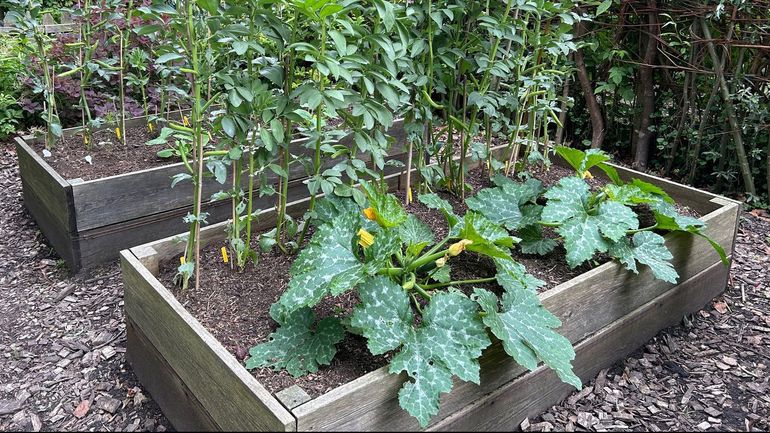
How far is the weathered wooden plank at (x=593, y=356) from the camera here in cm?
186

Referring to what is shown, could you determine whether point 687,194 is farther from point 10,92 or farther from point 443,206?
point 10,92

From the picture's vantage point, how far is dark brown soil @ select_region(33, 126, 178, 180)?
10.3 ft

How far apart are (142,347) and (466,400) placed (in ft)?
3.65

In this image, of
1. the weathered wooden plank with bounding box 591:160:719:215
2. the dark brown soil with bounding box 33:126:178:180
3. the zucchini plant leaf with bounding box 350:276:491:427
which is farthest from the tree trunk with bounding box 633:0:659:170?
the dark brown soil with bounding box 33:126:178:180

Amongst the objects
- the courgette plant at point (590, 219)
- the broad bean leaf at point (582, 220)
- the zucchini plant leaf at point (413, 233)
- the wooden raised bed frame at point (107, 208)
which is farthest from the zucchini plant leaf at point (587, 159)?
the wooden raised bed frame at point (107, 208)

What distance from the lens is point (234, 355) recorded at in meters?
1.81

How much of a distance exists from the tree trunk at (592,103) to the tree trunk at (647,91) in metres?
0.26

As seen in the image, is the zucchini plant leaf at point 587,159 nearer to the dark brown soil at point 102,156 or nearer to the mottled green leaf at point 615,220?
the mottled green leaf at point 615,220

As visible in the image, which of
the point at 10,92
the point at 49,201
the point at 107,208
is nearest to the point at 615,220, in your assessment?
the point at 107,208

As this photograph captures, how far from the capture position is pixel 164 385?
2.03 meters

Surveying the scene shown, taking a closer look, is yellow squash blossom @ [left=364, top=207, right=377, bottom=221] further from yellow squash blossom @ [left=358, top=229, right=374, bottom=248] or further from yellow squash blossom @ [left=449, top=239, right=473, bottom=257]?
yellow squash blossom @ [left=449, top=239, right=473, bottom=257]

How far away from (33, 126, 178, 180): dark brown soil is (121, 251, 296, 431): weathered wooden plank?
3.73 ft

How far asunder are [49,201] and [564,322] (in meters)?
2.42

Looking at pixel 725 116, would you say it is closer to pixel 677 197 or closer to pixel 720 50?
pixel 720 50
